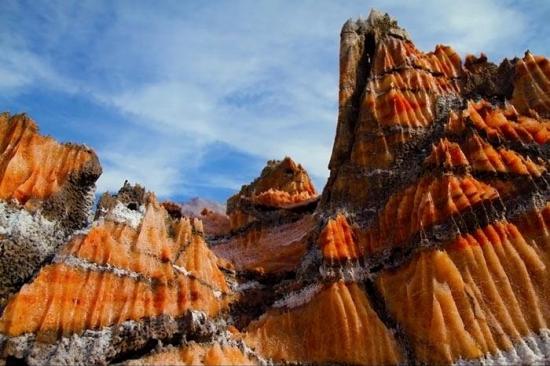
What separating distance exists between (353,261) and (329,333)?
4.66 m

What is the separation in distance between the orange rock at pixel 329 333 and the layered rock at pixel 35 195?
10510 mm

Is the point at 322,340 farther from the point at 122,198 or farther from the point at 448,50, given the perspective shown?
the point at 448,50

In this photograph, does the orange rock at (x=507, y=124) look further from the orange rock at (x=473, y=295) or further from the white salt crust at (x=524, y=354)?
the white salt crust at (x=524, y=354)

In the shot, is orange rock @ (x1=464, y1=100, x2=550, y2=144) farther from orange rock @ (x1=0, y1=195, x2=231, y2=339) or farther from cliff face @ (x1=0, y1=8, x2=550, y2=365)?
orange rock @ (x1=0, y1=195, x2=231, y2=339)

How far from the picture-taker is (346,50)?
133 feet

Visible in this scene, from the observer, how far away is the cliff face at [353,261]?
2342 cm

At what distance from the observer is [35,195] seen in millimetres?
27422

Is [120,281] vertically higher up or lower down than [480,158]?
lower down

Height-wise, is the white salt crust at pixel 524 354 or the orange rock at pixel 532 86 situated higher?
the orange rock at pixel 532 86

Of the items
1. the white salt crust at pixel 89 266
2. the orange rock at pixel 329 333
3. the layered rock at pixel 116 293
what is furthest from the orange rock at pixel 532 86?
the white salt crust at pixel 89 266

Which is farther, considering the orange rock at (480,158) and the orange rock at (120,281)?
the orange rock at (480,158)

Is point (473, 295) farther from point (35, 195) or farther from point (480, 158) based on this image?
point (35, 195)

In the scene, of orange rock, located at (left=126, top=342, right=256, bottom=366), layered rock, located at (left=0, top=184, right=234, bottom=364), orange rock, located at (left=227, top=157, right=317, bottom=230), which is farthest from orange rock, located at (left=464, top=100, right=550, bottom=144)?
orange rock, located at (left=227, top=157, right=317, bottom=230)

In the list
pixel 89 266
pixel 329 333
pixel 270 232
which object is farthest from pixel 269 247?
pixel 89 266
